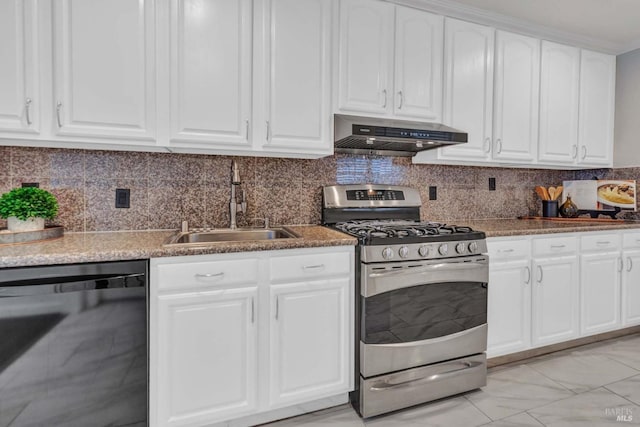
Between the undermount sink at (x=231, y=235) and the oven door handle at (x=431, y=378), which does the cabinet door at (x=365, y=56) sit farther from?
the oven door handle at (x=431, y=378)

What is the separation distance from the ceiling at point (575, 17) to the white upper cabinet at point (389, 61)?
35 cm

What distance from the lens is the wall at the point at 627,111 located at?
290 cm

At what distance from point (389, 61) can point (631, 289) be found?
2534 mm

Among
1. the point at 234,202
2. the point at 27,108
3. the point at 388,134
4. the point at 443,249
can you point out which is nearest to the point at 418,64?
the point at 388,134

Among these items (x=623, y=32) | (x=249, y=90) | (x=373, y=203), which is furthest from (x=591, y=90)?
(x=249, y=90)

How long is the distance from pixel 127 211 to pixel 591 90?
361 centimetres

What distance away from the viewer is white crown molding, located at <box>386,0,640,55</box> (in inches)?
87.8

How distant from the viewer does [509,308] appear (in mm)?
2184

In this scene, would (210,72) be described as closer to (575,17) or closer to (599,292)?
(575,17)

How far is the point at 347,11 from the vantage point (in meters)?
2.03

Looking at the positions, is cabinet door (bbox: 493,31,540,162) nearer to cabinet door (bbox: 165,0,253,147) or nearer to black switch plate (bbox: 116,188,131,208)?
cabinet door (bbox: 165,0,253,147)

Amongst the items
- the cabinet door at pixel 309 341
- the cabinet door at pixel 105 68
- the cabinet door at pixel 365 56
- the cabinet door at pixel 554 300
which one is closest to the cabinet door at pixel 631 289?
the cabinet door at pixel 554 300

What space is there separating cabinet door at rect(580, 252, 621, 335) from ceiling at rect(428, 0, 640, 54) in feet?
5.59

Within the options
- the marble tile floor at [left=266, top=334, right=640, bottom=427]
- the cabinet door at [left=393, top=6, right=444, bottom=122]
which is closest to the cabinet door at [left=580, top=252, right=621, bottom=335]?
the marble tile floor at [left=266, top=334, right=640, bottom=427]
